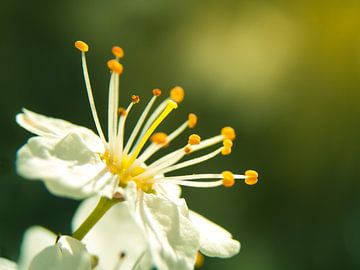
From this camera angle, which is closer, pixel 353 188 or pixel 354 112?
pixel 353 188

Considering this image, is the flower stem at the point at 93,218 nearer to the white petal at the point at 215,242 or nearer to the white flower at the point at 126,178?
the white flower at the point at 126,178

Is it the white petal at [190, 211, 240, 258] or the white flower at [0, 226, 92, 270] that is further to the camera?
the white petal at [190, 211, 240, 258]

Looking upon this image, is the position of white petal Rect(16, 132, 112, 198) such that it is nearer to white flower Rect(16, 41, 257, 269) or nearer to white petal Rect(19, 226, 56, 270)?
white flower Rect(16, 41, 257, 269)

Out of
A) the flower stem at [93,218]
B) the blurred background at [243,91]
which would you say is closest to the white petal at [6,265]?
the flower stem at [93,218]

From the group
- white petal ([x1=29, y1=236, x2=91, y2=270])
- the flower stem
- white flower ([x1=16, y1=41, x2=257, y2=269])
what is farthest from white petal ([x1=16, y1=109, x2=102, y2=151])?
white petal ([x1=29, y1=236, x2=91, y2=270])

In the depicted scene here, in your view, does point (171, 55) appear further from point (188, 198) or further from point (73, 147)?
point (73, 147)

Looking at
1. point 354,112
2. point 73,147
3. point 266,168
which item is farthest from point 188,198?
point 73,147
